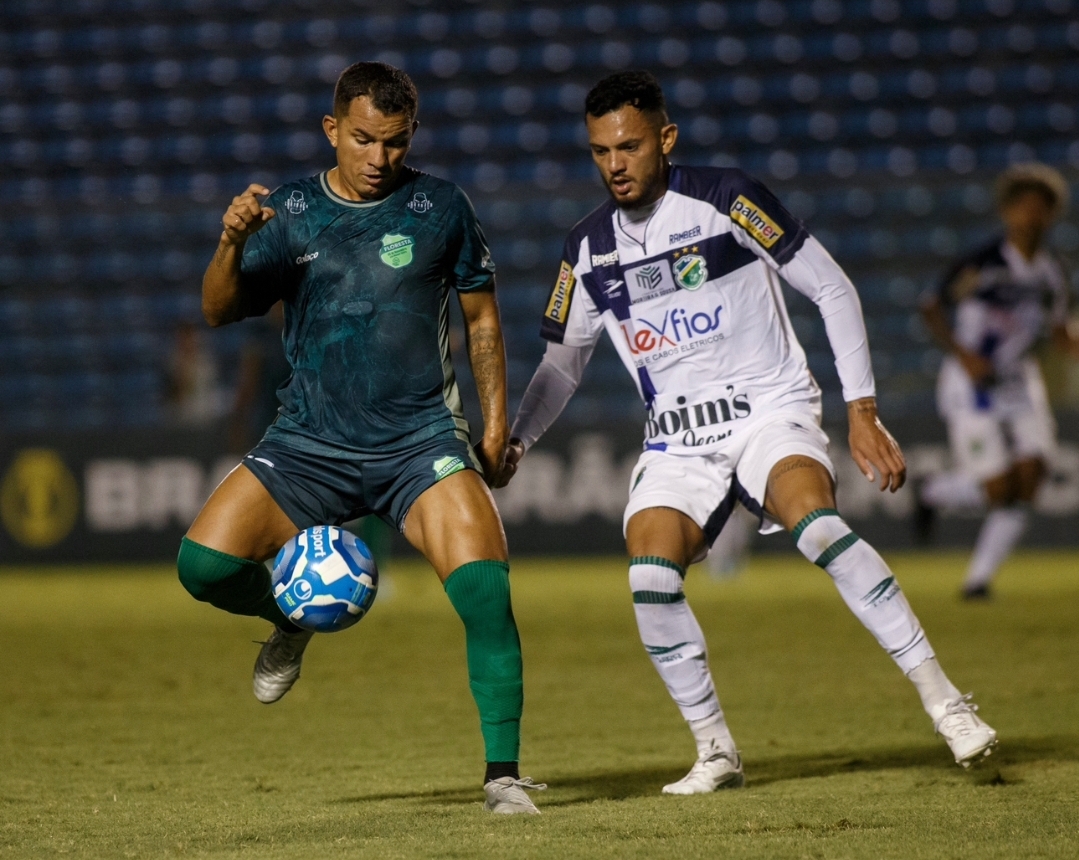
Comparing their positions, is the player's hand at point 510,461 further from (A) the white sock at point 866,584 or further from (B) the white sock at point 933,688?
(B) the white sock at point 933,688

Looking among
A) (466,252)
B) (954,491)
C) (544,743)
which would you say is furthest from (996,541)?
(466,252)

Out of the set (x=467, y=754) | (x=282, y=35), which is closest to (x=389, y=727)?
(x=467, y=754)

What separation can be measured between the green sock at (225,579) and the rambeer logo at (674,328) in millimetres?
1373

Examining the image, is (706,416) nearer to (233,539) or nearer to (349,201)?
(349,201)

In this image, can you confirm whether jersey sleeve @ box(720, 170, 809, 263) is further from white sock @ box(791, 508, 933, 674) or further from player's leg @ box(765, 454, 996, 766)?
white sock @ box(791, 508, 933, 674)

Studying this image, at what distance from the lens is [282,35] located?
19.5 m

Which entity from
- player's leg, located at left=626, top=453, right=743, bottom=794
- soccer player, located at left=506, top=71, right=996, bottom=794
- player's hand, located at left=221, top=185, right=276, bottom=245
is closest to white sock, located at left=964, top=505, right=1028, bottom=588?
soccer player, located at left=506, top=71, right=996, bottom=794

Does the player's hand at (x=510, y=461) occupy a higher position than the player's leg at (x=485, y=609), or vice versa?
the player's hand at (x=510, y=461)

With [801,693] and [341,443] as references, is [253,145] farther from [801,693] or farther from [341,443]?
[341,443]

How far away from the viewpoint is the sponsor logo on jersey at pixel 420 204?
470 cm

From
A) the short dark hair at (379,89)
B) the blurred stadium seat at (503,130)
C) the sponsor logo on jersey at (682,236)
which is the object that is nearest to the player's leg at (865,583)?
the sponsor logo on jersey at (682,236)

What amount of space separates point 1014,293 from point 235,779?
728cm

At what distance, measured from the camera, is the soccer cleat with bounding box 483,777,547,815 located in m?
4.32

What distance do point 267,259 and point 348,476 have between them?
2.17 feet
